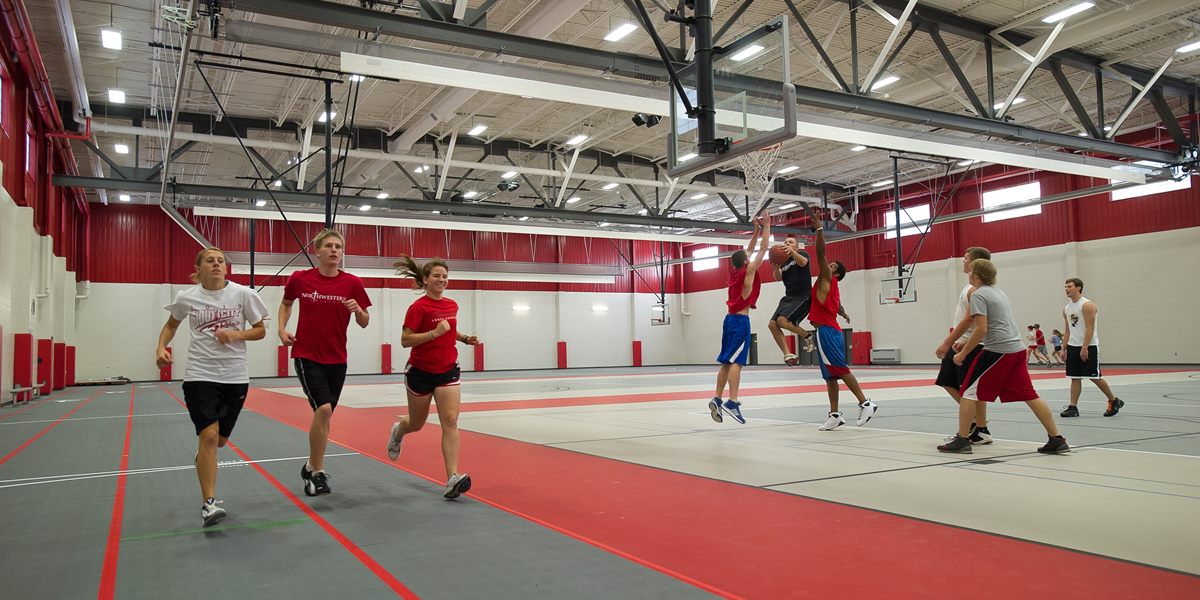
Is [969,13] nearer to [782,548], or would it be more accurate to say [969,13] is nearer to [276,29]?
[276,29]

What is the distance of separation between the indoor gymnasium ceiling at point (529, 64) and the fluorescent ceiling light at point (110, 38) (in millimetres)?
340

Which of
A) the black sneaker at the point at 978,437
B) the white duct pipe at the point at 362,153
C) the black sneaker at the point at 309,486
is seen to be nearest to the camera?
the black sneaker at the point at 309,486

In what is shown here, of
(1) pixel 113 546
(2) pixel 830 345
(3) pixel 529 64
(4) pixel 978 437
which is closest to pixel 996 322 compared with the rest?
(4) pixel 978 437

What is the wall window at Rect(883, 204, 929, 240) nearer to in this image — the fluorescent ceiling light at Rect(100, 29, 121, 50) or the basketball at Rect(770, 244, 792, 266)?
the basketball at Rect(770, 244, 792, 266)

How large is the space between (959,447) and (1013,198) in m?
24.3

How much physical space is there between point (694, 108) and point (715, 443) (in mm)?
4628

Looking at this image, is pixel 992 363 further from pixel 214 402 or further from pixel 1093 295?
pixel 1093 295

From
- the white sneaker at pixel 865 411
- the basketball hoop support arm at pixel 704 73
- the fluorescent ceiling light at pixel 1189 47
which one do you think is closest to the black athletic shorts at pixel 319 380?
the white sneaker at pixel 865 411

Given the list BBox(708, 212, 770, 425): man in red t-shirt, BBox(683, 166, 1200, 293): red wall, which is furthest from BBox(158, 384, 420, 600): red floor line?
BBox(683, 166, 1200, 293): red wall

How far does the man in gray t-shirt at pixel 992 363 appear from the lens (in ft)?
19.4

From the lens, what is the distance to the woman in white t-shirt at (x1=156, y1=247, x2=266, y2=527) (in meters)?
4.29

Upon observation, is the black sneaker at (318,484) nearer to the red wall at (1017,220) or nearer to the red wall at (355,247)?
the red wall at (1017,220)

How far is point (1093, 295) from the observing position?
24828 millimetres

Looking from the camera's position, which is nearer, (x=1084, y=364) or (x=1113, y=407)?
(x=1113, y=407)
